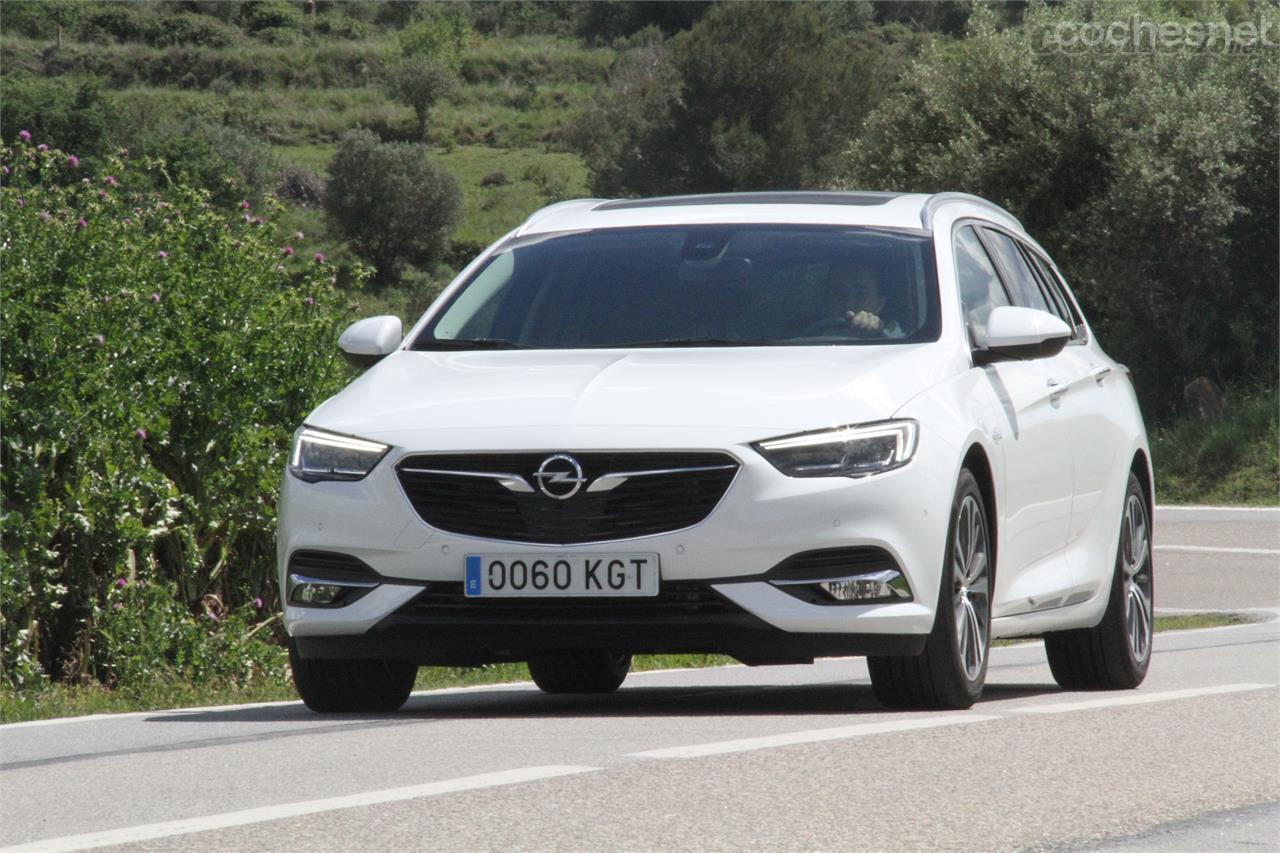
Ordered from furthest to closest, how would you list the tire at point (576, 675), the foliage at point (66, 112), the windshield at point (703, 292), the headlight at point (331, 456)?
the foliage at point (66, 112)
the tire at point (576, 675)
the windshield at point (703, 292)
the headlight at point (331, 456)

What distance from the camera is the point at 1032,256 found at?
10062 mm

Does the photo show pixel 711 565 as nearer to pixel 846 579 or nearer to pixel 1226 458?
pixel 846 579

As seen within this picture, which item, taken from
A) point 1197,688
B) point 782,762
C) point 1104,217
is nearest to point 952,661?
point 782,762

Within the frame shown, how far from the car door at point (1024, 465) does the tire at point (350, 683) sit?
2073 millimetres

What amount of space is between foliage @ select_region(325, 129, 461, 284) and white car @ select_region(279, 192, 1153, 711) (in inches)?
3436

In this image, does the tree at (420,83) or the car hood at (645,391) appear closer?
the car hood at (645,391)

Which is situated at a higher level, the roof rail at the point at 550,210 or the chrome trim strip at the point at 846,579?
the roof rail at the point at 550,210

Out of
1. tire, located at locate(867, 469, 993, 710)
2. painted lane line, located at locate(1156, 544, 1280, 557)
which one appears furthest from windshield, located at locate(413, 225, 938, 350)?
painted lane line, located at locate(1156, 544, 1280, 557)

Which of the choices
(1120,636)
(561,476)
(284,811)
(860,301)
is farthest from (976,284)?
(284,811)

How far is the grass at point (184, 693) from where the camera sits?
33.5 feet

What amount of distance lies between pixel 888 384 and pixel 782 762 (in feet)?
5.31

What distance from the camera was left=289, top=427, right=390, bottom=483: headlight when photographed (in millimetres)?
7443

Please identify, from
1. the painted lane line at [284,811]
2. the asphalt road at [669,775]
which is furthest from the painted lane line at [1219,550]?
the painted lane line at [284,811]

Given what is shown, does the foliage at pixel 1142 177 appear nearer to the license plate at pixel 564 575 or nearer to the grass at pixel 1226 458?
the grass at pixel 1226 458
